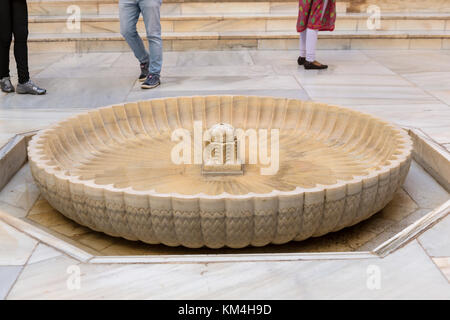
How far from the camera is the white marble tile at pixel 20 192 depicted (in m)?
2.91

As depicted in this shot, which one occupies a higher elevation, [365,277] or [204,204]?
[204,204]

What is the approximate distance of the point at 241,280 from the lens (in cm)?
188

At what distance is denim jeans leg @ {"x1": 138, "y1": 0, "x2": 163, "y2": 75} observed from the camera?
489 centimetres

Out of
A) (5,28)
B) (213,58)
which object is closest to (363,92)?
(213,58)

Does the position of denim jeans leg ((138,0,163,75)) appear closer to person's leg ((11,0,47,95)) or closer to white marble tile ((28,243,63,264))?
person's leg ((11,0,47,95))

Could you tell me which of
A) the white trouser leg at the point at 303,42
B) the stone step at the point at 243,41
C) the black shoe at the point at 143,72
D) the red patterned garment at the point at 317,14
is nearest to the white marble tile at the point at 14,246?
the black shoe at the point at 143,72

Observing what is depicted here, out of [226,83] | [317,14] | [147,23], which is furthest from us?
[317,14]

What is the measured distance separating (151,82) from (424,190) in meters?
2.84

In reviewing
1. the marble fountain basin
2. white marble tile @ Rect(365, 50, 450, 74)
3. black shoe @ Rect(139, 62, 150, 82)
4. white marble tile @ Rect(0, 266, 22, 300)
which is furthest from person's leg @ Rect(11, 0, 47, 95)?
white marble tile @ Rect(365, 50, 450, 74)

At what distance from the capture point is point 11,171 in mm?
3252

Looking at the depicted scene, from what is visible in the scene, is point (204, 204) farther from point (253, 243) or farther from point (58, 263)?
point (58, 263)

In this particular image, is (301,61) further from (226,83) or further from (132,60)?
(132,60)
